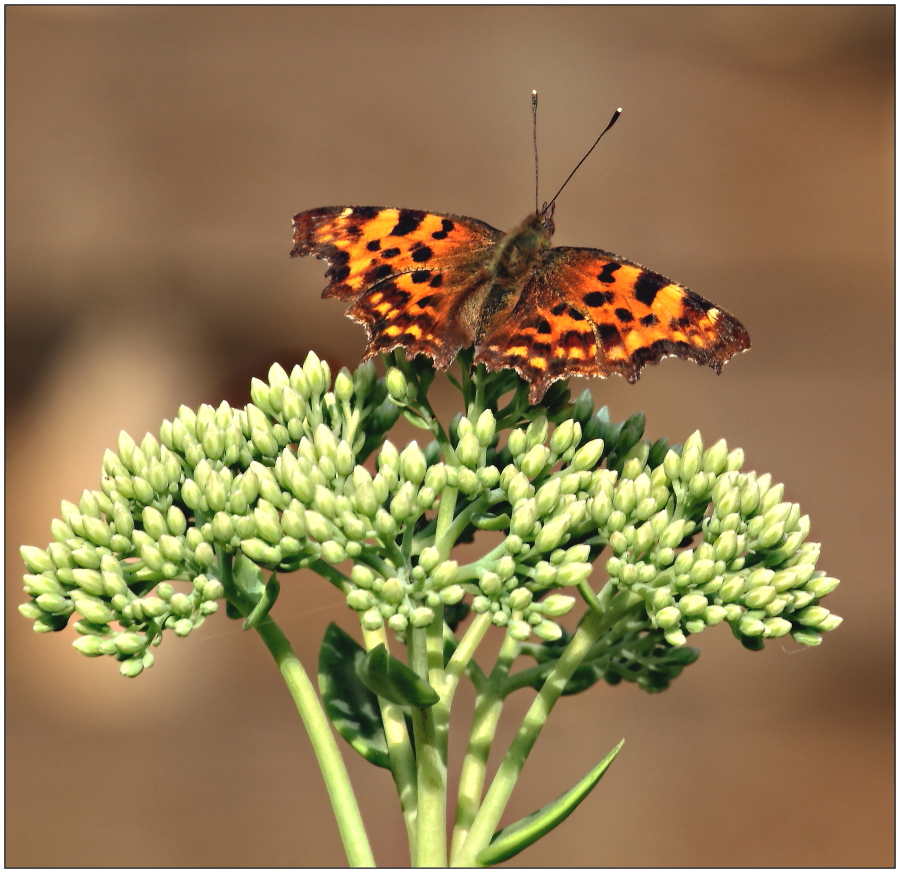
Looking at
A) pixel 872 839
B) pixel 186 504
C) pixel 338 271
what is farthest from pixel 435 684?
pixel 872 839

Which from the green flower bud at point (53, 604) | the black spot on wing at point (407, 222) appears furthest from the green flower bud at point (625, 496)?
the green flower bud at point (53, 604)

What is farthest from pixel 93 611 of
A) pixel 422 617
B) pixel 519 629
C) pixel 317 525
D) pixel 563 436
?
pixel 563 436

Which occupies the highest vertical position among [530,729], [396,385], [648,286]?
[648,286]

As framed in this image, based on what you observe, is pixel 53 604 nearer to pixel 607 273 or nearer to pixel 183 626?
pixel 183 626

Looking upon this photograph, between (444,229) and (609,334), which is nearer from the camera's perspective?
(609,334)

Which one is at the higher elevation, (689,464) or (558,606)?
(689,464)

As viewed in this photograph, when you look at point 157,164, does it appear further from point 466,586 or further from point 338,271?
point 466,586

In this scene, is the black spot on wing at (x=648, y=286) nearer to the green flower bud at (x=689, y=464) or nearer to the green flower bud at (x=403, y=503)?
the green flower bud at (x=689, y=464)
